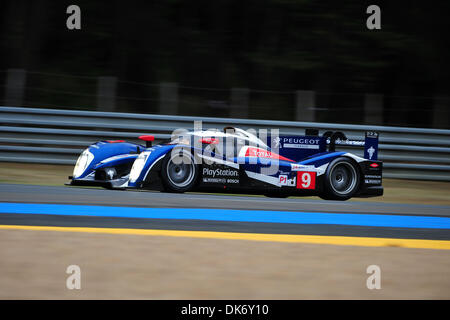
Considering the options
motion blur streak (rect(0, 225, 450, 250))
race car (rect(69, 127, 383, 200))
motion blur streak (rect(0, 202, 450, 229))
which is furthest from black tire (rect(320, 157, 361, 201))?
motion blur streak (rect(0, 225, 450, 250))

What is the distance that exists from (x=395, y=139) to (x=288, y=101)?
7.45ft

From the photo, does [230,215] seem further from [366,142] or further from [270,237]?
[366,142]

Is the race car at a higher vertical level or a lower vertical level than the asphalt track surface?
higher

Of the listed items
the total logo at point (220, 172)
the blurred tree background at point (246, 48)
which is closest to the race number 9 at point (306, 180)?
the total logo at point (220, 172)

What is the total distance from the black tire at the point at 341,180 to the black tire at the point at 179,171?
1.82m

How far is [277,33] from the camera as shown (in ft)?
47.9

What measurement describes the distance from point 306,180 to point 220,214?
6.83 feet

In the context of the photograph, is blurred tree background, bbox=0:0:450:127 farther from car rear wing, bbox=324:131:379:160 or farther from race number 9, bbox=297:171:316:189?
race number 9, bbox=297:171:316:189

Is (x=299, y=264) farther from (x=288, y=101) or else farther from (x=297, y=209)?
(x=288, y=101)

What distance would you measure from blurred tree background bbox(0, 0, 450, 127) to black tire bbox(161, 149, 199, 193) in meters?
5.65

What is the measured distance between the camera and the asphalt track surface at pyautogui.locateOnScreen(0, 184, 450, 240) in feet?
18.2

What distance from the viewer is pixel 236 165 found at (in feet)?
25.2

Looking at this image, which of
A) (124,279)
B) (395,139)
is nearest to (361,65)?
(395,139)

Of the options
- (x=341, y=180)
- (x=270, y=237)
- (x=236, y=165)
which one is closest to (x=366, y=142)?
(x=341, y=180)
